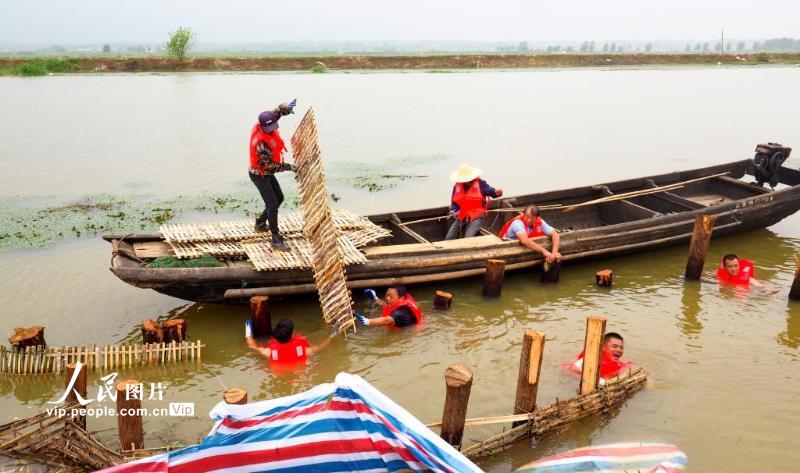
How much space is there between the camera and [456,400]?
546 centimetres

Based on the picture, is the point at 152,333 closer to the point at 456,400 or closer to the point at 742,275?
the point at 456,400

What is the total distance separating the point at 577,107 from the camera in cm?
3145

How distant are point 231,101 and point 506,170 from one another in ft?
59.5

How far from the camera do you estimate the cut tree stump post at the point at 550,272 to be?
31.9 feet

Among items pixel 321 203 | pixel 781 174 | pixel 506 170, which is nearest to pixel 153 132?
pixel 506 170

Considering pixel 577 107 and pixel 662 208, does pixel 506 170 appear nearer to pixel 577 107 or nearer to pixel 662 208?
pixel 662 208

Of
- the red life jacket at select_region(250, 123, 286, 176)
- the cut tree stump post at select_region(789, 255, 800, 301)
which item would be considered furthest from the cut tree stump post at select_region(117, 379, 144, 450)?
the cut tree stump post at select_region(789, 255, 800, 301)

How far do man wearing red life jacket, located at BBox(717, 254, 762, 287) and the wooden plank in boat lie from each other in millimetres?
7969

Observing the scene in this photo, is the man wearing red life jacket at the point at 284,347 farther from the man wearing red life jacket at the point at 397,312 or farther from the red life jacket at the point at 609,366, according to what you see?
the red life jacket at the point at 609,366

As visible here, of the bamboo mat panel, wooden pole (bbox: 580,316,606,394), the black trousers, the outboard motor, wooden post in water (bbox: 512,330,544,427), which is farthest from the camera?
the outboard motor

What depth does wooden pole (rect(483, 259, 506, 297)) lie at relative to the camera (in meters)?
9.09

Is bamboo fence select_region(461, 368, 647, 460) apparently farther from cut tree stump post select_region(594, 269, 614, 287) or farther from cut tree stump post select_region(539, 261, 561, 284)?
cut tree stump post select_region(594, 269, 614, 287)

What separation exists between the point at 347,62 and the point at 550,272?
48415mm

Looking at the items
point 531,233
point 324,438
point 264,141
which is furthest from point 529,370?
point 264,141
